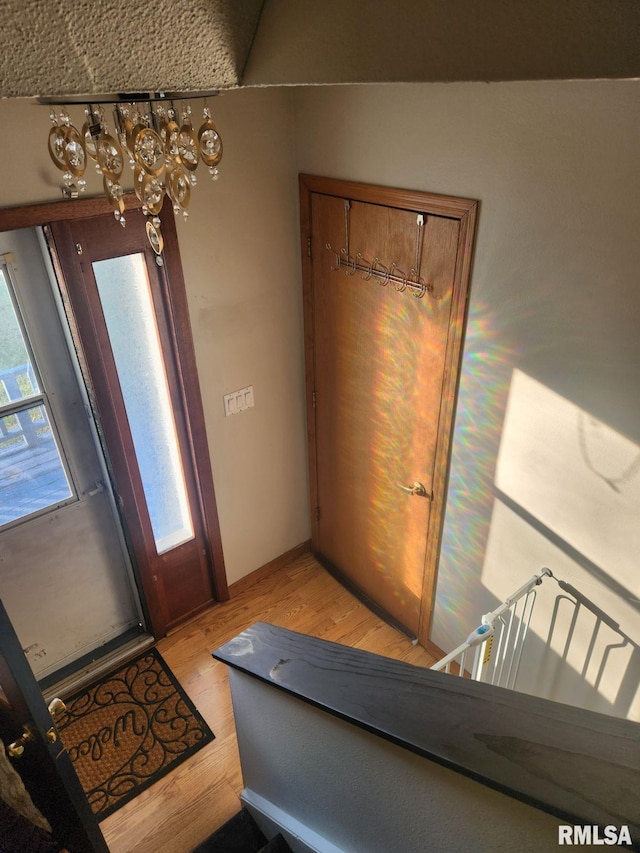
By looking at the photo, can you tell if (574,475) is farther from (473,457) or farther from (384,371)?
(384,371)

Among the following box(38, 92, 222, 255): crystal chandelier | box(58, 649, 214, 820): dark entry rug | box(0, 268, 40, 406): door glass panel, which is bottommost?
box(58, 649, 214, 820): dark entry rug

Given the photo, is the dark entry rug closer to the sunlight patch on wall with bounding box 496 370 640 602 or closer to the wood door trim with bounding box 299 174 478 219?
the sunlight patch on wall with bounding box 496 370 640 602

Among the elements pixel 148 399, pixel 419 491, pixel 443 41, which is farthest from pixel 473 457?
pixel 443 41

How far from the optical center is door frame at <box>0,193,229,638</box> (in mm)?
1854

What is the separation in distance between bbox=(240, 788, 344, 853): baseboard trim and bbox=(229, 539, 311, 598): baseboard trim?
1492 mm

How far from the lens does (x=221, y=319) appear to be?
7.98 feet

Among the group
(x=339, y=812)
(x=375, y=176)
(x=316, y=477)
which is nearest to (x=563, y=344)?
(x=375, y=176)

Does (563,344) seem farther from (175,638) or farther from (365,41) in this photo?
(175,638)

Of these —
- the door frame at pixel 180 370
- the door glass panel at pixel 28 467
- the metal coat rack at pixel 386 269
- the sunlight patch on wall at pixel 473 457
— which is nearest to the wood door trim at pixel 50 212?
the door frame at pixel 180 370

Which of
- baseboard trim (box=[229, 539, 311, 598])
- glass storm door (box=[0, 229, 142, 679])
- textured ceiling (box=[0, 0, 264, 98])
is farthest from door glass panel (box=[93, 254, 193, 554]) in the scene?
textured ceiling (box=[0, 0, 264, 98])

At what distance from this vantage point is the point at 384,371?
2.38 meters

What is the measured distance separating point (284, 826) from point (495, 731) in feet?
3.19

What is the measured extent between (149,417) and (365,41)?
7.34 ft

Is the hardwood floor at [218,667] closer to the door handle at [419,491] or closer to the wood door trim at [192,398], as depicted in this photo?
the wood door trim at [192,398]
